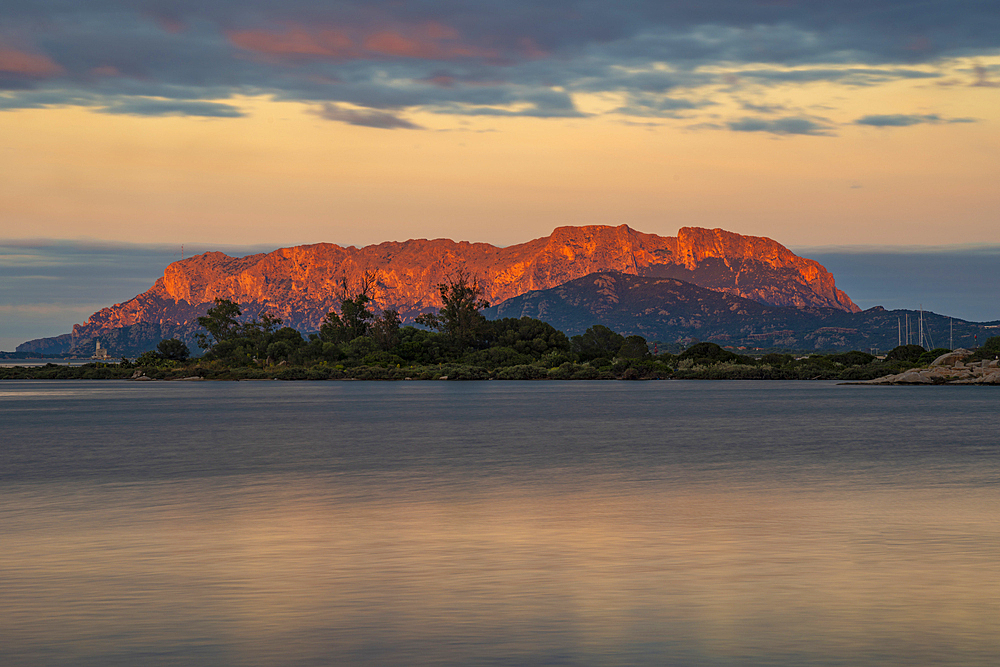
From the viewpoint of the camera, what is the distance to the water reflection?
1114 cm

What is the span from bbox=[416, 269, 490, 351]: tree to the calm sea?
143 m

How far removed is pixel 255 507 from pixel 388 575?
10.0 meters

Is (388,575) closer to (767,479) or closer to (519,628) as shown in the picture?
(519,628)

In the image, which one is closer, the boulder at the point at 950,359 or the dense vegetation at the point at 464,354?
the boulder at the point at 950,359

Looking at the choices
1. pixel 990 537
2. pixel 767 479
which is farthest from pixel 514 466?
pixel 990 537

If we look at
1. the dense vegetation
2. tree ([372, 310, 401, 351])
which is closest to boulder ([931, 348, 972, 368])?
the dense vegetation

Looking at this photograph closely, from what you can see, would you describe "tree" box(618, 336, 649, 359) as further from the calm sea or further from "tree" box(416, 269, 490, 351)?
the calm sea

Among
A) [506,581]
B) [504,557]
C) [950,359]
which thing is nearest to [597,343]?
[950,359]

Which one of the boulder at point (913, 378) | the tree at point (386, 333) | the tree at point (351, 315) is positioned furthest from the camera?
the tree at point (351, 315)

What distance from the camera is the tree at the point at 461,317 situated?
185 metres

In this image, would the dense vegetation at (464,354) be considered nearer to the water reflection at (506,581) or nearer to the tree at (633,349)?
the tree at (633,349)

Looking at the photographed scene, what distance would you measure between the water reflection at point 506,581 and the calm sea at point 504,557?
2.2 inches

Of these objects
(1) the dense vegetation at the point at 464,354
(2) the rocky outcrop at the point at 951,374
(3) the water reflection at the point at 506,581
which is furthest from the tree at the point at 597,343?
(3) the water reflection at the point at 506,581

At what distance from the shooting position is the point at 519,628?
39.4 ft
